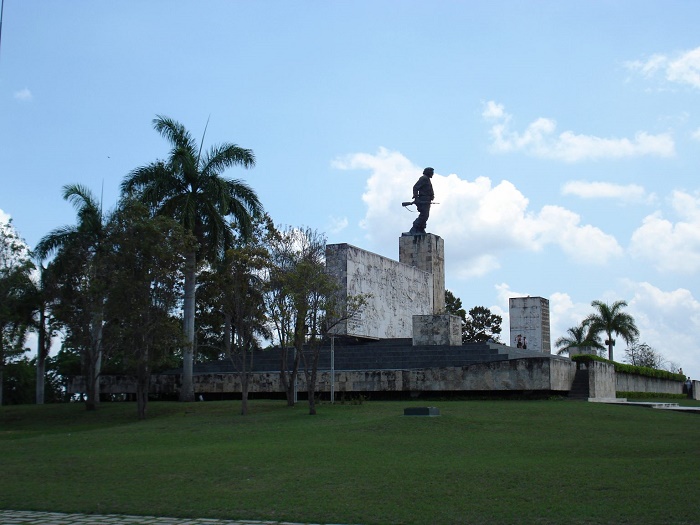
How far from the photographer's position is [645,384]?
35.6 meters

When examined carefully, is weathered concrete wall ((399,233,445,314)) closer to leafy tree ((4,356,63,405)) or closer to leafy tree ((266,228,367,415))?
leafy tree ((266,228,367,415))

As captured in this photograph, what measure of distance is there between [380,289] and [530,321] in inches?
289

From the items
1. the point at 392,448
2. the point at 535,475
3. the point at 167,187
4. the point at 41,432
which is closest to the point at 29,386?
the point at 167,187

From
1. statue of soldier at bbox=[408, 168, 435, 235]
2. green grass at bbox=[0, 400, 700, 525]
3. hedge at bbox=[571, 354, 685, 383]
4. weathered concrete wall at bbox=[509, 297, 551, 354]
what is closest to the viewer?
green grass at bbox=[0, 400, 700, 525]

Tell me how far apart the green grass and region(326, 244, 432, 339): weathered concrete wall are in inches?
449

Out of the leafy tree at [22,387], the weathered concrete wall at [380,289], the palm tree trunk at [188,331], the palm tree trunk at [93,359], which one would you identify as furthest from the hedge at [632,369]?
the leafy tree at [22,387]

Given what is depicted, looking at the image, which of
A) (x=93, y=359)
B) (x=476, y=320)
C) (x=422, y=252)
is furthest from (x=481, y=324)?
(x=93, y=359)

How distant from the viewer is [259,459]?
12000 mm

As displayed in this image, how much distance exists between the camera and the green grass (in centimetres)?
843

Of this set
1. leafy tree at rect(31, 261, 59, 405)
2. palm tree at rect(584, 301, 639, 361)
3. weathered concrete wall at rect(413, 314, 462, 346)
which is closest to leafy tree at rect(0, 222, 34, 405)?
leafy tree at rect(31, 261, 59, 405)

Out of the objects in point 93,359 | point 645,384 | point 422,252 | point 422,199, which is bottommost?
point 645,384

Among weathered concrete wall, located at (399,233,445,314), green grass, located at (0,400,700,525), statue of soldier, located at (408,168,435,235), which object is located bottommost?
green grass, located at (0,400,700,525)

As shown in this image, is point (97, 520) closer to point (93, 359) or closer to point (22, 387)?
point (93, 359)

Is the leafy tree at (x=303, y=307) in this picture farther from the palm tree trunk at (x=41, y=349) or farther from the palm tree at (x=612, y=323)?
the palm tree at (x=612, y=323)
